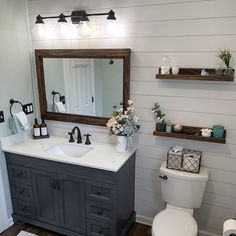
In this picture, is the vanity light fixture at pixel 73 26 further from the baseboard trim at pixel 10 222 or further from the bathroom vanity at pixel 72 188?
the baseboard trim at pixel 10 222

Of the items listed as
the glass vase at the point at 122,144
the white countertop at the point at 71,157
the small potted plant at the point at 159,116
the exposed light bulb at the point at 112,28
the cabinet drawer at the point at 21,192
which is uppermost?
the exposed light bulb at the point at 112,28

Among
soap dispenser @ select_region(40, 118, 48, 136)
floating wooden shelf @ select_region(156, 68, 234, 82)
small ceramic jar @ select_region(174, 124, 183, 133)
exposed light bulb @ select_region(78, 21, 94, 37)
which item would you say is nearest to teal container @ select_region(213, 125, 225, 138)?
small ceramic jar @ select_region(174, 124, 183, 133)

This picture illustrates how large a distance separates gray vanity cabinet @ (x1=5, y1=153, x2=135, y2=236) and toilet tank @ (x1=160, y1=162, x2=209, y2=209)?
370mm

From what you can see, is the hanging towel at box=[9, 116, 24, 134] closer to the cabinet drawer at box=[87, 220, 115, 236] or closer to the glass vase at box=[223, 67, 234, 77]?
the cabinet drawer at box=[87, 220, 115, 236]

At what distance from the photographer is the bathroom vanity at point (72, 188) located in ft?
6.49

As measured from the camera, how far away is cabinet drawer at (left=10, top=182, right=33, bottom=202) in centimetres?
232

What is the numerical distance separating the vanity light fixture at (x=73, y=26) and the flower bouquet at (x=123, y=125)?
2.35 ft

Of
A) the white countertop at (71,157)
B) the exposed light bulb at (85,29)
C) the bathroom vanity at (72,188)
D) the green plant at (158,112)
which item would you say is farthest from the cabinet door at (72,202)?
the exposed light bulb at (85,29)

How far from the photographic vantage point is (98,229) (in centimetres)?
210

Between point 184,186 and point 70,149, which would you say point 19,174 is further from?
point 184,186

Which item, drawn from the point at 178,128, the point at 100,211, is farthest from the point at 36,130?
the point at 178,128

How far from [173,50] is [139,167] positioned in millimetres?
1158

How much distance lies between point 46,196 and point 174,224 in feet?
3.93

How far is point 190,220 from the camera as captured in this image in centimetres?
185
